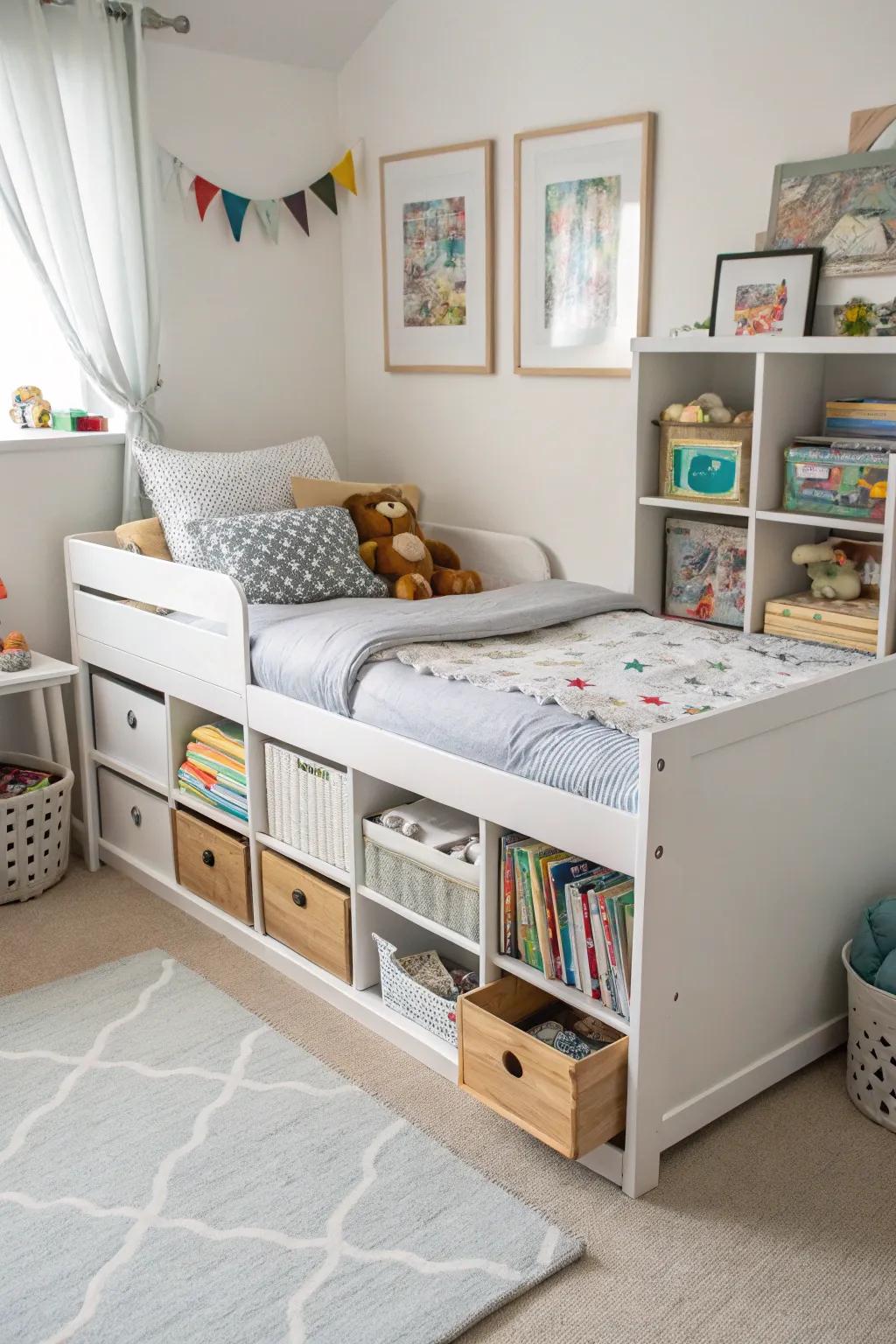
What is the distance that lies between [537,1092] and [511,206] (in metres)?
2.24

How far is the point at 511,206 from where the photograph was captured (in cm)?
321

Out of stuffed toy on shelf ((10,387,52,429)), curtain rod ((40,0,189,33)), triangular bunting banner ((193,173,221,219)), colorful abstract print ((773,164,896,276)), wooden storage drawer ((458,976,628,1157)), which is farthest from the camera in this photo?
triangular bunting banner ((193,173,221,219))

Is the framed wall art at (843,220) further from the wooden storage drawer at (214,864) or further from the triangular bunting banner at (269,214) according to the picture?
the wooden storage drawer at (214,864)

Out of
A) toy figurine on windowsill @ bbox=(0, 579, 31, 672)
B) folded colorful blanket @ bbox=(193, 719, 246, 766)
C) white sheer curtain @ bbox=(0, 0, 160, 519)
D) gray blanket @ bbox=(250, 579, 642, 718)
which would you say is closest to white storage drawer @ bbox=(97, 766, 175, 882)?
folded colorful blanket @ bbox=(193, 719, 246, 766)

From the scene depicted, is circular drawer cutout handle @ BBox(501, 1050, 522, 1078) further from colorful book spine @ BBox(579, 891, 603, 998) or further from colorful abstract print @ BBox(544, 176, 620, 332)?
colorful abstract print @ BBox(544, 176, 620, 332)

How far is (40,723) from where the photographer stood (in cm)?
317

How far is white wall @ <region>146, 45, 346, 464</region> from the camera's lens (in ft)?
11.0

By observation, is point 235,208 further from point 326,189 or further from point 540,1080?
point 540,1080

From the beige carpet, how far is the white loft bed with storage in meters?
0.05

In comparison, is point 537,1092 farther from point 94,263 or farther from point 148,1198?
point 94,263

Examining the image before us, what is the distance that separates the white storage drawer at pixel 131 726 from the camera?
2982mm

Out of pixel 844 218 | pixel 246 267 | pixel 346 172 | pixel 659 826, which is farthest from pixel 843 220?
pixel 246 267

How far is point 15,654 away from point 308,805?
924mm

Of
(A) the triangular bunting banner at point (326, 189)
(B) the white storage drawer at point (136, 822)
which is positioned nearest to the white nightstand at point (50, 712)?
(B) the white storage drawer at point (136, 822)
